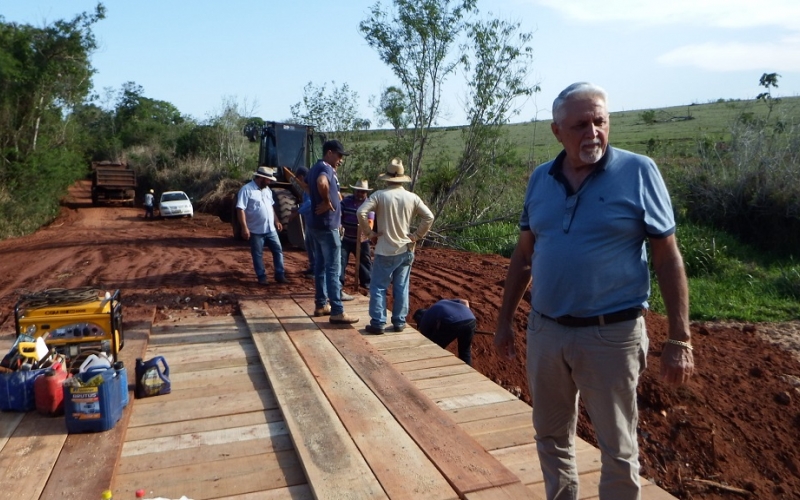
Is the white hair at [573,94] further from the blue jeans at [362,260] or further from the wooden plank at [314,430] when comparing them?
the blue jeans at [362,260]

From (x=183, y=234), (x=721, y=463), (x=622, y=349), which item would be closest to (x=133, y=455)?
(x=622, y=349)

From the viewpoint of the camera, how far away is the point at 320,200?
642cm

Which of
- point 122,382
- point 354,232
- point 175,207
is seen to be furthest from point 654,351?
point 175,207

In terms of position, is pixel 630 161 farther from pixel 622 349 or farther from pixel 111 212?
pixel 111 212

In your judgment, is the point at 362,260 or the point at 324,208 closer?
the point at 324,208

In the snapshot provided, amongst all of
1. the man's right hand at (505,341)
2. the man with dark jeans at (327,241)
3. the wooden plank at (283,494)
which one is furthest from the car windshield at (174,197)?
the man's right hand at (505,341)

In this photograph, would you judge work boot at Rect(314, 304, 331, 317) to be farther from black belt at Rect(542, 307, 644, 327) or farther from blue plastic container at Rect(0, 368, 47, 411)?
black belt at Rect(542, 307, 644, 327)

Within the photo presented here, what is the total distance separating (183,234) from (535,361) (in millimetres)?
17749

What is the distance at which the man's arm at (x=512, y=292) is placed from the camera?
3098mm

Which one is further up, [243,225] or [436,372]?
[243,225]

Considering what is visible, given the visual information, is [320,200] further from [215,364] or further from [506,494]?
[506,494]

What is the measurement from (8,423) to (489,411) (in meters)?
2.80

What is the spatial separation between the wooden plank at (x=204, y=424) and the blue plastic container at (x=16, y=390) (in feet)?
2.17

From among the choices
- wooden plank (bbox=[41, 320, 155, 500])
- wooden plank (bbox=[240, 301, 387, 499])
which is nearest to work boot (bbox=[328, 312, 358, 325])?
wooden plank (bbox=[240, 301, 387, 499])
